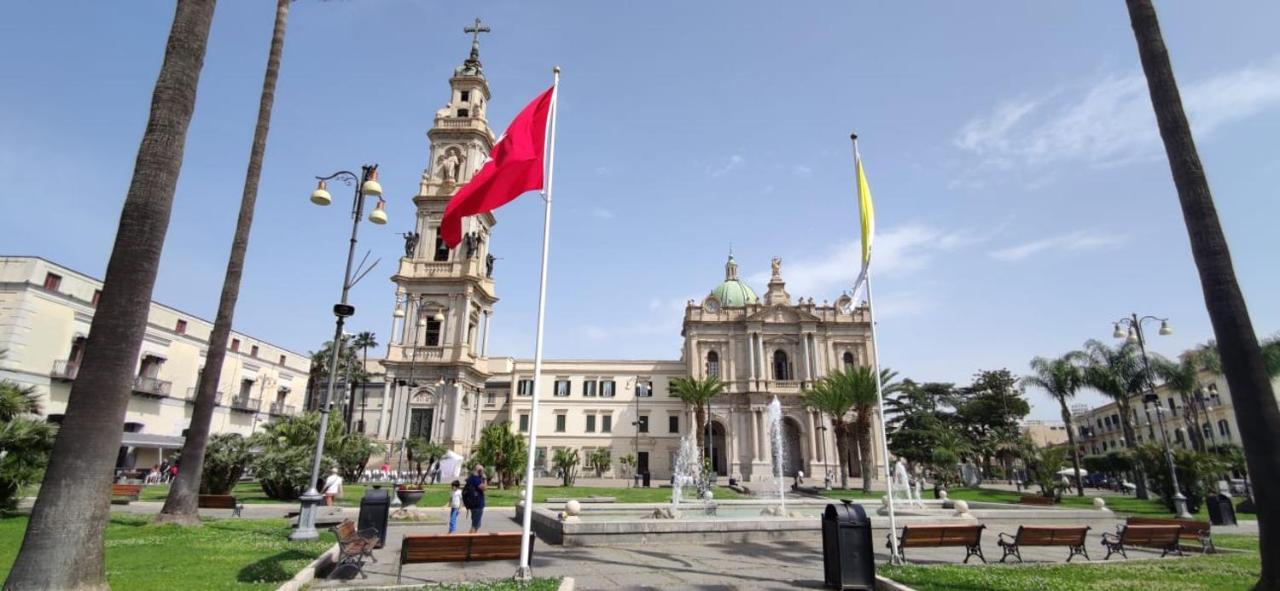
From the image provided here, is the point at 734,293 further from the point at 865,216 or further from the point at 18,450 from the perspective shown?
the point at 18,450

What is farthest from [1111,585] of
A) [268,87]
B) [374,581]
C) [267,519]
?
[268,87]

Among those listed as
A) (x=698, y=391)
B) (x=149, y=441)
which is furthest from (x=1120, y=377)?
(x=149, y=441)

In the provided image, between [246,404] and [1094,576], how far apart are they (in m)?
50.2

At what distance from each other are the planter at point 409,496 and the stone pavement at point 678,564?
20.8 feet

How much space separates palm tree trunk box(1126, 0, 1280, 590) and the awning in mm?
42090

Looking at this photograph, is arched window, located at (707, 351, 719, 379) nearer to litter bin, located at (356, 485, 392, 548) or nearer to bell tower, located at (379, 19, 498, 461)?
bell tower, located at (379, 19, 498, 461)

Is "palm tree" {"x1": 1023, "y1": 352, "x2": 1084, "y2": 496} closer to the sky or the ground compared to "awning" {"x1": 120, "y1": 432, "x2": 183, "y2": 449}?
closer to the sky

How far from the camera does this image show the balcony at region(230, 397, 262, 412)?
43.1 meters

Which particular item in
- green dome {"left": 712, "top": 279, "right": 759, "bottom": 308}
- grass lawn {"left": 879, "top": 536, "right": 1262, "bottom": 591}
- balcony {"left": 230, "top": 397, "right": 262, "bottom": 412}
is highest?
green dome {"left": 712, "top": 279, "right": 759, "bottom": 308}

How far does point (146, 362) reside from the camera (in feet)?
119

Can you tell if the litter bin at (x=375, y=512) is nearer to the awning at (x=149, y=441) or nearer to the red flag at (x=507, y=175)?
the red flag at (x=507, y=175)

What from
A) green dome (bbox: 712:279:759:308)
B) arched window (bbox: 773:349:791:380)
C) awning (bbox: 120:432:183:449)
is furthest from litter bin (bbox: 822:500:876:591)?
green dome (bbox: 712:279:759:308)

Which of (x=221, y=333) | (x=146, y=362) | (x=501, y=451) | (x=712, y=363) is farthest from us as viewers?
(x=712, y=363)

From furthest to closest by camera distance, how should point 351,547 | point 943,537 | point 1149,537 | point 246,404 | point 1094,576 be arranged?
point 246,404 < point 1149,537 < point 943,537 < point 1094,576 < point 351,547
